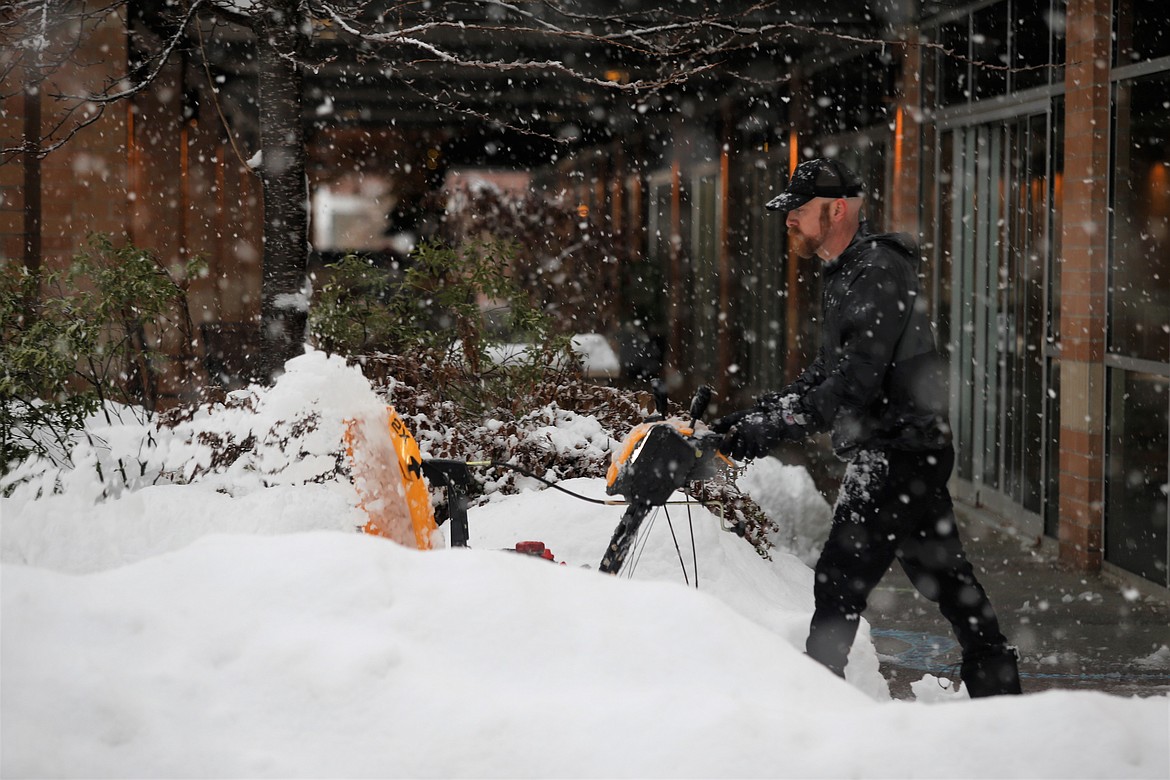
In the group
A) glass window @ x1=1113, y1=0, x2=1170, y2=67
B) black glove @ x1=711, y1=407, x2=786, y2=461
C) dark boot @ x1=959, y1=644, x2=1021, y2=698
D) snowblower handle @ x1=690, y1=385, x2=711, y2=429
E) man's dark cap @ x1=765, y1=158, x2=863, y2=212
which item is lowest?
dark boot @ x1=959, y1=644, x2=1021, y2=698

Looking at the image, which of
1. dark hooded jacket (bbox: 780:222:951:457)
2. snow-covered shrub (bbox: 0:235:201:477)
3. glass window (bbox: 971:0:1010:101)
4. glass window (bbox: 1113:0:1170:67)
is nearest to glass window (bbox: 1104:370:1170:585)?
A: glass window (bbox: 1113:0:1170:67)

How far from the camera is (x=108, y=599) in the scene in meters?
2.29

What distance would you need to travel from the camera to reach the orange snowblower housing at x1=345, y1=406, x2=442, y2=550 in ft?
10.7

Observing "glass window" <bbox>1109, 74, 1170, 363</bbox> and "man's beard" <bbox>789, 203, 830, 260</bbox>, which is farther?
"glass window" <bbox>1109, 74, 1170, 363</bbox>

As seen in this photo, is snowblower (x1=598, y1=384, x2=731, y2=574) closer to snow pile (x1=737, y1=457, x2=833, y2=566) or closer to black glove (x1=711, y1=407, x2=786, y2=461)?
black glove (x1=711, y1=407, x2=786, y2=461)

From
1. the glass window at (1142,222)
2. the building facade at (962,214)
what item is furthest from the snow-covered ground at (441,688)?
the glass window at (1142,222)

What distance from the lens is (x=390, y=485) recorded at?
3287 millimetres

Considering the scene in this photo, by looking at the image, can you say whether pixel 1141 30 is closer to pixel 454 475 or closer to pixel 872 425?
pixel 872 425

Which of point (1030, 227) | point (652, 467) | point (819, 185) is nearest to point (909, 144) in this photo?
point (1030, 227)

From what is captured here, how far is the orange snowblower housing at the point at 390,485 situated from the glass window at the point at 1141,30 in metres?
5.19

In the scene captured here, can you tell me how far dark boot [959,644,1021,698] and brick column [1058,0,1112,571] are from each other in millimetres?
3637

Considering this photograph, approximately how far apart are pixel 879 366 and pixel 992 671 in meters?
1.07

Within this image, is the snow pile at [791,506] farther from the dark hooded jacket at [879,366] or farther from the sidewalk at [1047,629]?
the dark hooded jacket at [879,366]

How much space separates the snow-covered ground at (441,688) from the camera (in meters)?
2.03
